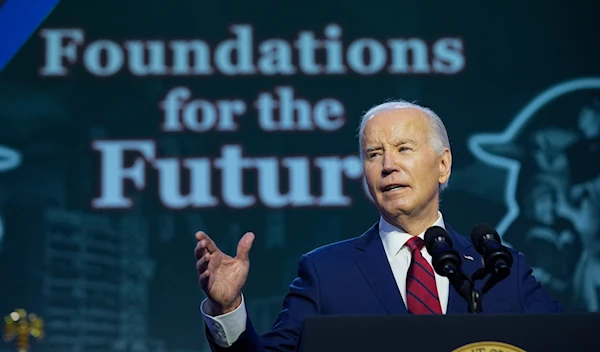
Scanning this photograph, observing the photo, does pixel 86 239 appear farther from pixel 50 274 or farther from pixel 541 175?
pixel 541 175

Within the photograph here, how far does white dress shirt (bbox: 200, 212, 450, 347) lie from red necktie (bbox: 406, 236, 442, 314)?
0.02 m

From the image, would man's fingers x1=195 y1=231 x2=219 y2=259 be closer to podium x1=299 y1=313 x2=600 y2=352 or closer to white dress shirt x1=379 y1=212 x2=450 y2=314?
podium x1=299 y1=313 x2=600 y2=352

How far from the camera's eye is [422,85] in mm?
3973

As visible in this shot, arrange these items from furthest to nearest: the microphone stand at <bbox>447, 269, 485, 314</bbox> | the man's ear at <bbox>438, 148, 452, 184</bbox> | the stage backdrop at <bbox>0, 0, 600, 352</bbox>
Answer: the stage backdrop at <bbox>0, 0, 600, 352</bbox> → the man's ear at <bbox>438, 148, 452, 184</bbox> → the microphone stand at <bbox>447, 269, 485, 314</bbox>

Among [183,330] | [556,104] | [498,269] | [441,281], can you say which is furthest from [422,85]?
[498,269]

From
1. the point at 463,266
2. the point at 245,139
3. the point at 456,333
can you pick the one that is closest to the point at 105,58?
the point at 245,139

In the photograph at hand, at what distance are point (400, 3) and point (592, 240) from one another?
4.54 feet

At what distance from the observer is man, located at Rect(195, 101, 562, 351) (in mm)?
1729

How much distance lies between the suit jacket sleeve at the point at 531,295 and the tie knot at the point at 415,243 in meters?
0.22

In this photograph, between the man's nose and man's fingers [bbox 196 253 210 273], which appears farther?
the man's nose

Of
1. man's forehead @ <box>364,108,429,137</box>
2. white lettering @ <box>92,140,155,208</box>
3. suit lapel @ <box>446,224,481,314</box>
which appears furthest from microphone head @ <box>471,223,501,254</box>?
white lettering @ <box>92,140,155,208</box>

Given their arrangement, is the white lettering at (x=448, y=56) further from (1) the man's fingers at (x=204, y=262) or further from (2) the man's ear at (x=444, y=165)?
(1) the man's fingers at (x=204, y=262)

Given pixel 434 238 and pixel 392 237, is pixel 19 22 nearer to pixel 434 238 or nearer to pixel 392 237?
pixel 392 237

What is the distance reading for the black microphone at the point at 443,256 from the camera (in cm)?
156
